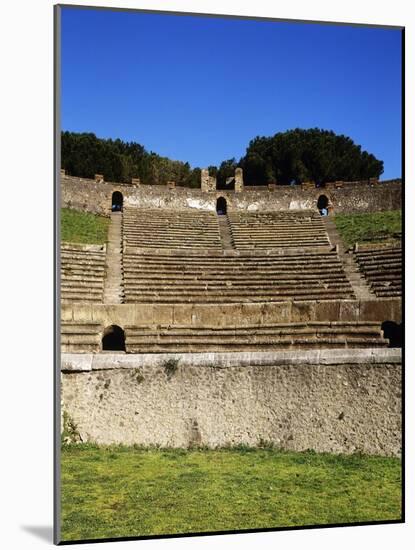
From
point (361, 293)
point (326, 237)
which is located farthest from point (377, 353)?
point (326, 237)

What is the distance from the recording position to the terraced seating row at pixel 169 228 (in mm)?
10398

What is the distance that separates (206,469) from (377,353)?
8.69 feet

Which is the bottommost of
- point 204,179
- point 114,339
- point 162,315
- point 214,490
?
point 214,490

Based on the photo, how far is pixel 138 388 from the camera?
980cm

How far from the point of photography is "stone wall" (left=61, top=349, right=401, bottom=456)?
9617 mm

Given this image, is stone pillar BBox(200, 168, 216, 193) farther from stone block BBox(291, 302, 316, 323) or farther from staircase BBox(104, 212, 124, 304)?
stone block BBox(291, 302, 316, 323)

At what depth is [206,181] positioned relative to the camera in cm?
959

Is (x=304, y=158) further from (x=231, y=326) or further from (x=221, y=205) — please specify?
(x=231, y=326)

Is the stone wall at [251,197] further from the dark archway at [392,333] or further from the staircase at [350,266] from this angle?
the dark archway at [392,333]

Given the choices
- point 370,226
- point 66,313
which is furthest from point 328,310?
point 66,313

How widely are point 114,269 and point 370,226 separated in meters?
3.55

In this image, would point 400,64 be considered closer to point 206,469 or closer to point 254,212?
point 254,212

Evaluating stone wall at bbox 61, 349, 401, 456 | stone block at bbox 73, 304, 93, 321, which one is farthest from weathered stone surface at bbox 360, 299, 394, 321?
stone block at bbox 73, 304, 93, 321

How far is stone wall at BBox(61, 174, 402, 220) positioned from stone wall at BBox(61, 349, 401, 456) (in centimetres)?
191
